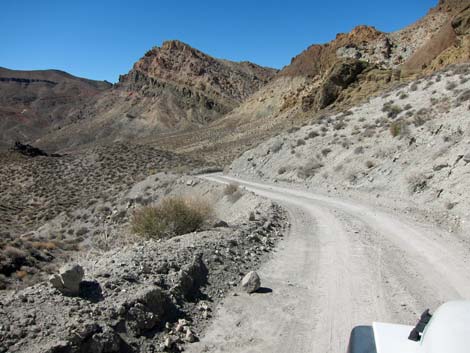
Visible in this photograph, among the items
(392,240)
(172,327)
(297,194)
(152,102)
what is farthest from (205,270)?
(152,102)

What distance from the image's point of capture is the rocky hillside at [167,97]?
441 feet

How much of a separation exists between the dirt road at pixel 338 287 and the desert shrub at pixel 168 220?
2629 millimetres

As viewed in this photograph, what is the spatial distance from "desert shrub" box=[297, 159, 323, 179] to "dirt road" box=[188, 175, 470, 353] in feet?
36.6

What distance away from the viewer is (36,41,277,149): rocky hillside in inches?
5290

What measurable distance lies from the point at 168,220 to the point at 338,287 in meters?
5.38

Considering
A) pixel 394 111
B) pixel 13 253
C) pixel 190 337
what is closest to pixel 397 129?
pixel 394 111

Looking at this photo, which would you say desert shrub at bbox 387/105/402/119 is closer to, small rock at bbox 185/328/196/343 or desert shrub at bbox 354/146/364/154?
desert shrub at bbox 354/146/364/154

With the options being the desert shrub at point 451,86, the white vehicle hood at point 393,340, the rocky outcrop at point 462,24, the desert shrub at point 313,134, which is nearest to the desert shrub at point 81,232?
the desert shrub at point 313,134

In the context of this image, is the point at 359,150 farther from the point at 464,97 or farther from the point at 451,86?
the point at 451,86

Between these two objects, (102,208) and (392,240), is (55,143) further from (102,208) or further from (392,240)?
(392,240)

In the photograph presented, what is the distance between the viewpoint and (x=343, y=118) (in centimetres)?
2958

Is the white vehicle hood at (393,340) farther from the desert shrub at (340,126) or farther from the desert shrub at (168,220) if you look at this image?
the desert shrub at (340,126)

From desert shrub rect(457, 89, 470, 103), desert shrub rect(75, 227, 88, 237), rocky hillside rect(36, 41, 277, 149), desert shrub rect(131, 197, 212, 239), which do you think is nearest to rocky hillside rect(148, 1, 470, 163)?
desert shrub rect(457, 89, 470, 103)

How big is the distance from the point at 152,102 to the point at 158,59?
2026cm
